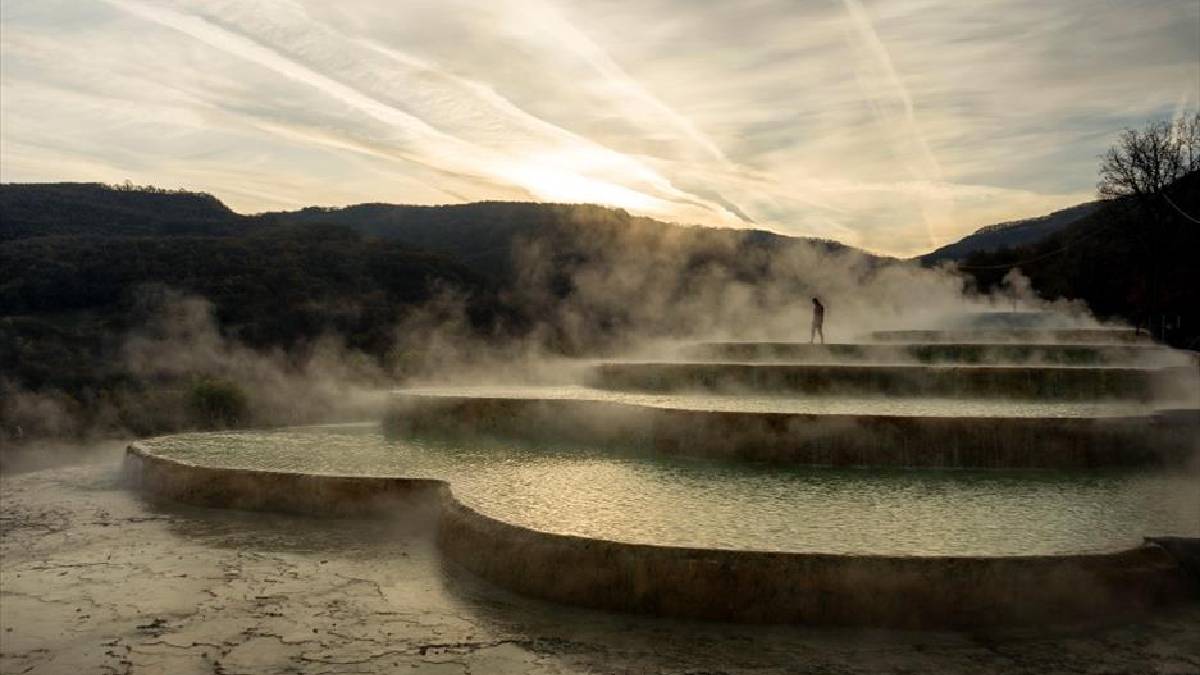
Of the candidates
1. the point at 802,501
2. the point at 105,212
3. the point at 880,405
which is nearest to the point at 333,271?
the point at 105,212

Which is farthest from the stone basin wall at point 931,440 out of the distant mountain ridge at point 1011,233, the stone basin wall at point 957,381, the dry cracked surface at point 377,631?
the distant mountain ridge at point 1011,233

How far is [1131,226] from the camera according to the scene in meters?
29.1

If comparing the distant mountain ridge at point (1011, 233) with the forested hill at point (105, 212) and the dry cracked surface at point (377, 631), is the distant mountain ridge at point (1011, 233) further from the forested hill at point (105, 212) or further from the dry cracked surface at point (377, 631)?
the dry cracked surface at point (377, 631)

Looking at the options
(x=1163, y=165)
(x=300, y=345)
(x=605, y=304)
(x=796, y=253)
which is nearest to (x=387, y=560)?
(x=300, y=345)

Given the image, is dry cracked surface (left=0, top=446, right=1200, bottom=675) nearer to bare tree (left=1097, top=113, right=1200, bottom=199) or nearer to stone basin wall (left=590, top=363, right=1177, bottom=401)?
stone basin wall (left=590, top=363, right=1177, bottom=401)

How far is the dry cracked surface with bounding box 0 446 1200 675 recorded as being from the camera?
505cm

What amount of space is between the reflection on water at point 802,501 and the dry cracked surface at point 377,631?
0.57m

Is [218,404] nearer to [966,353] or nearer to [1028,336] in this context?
[966,353]

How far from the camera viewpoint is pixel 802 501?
24.1 feet

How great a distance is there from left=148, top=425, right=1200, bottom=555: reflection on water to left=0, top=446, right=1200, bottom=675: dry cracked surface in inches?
22.4

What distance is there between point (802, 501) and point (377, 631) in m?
3.50

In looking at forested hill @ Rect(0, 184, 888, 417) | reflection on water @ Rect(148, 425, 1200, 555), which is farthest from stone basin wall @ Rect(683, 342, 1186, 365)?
forested hill @ Rect(0, 184, 888, 417)

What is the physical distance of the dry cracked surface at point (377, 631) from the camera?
505 centimetres

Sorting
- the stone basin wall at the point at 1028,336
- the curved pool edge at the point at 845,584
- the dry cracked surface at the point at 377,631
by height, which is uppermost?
the stone basin wall at the point at 1028,336
